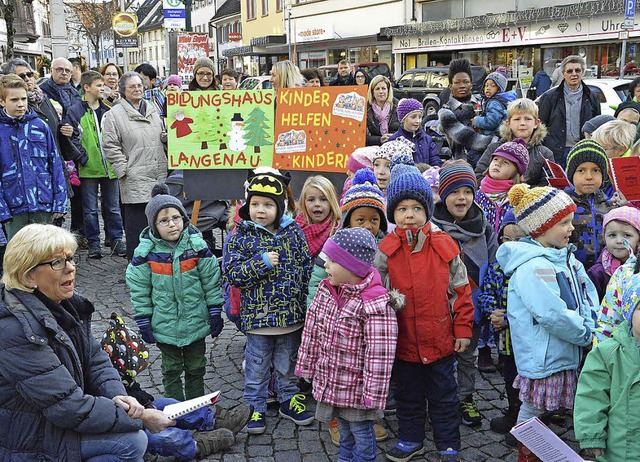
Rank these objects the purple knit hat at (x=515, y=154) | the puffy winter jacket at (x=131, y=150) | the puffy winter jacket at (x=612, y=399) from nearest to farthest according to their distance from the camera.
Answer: the puffy winter jacket at (x=612, y=399)
the purple knit hat at (x=515, y=154)
the puffy winter jacket at (x=131, y=150)

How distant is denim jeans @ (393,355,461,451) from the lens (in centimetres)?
381

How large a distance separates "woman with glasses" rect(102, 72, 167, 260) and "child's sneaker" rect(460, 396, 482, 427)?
4.04 meters

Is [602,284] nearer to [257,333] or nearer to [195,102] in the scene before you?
[257,333]

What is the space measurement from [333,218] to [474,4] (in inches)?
1055

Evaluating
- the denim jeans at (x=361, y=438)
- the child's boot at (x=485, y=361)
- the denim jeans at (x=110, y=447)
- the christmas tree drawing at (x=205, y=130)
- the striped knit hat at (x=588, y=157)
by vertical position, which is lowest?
the child's boot at (x=485, y=361)

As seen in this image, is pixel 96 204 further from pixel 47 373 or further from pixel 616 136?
pixel 616 136

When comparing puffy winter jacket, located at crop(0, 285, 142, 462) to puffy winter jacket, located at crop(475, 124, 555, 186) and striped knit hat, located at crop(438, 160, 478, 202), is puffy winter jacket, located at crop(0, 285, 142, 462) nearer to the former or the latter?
striped knit hat, located at crop(438, 160, 478, 202)

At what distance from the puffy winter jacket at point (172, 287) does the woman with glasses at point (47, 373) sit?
903 millimetres

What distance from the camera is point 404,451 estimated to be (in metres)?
3.87

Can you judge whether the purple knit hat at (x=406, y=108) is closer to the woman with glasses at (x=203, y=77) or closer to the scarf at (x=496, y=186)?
the scarf at (x=496, y=186)

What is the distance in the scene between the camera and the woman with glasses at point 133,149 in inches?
274

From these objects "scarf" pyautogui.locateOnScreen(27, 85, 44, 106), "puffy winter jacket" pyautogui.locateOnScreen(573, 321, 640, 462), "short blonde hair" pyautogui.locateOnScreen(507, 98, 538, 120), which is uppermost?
"scarf" pyautogui.locateOnScreen(27, 85, 44, 106)

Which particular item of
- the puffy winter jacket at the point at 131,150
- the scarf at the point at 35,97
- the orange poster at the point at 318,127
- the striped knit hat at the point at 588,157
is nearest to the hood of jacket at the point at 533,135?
the striped knit hat at the point at 588,157

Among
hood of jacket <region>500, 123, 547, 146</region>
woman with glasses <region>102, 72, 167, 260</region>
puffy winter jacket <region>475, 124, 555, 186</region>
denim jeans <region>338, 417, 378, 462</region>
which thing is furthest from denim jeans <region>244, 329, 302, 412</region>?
woman with glasses <region>102, 72, 167, 260</region>
